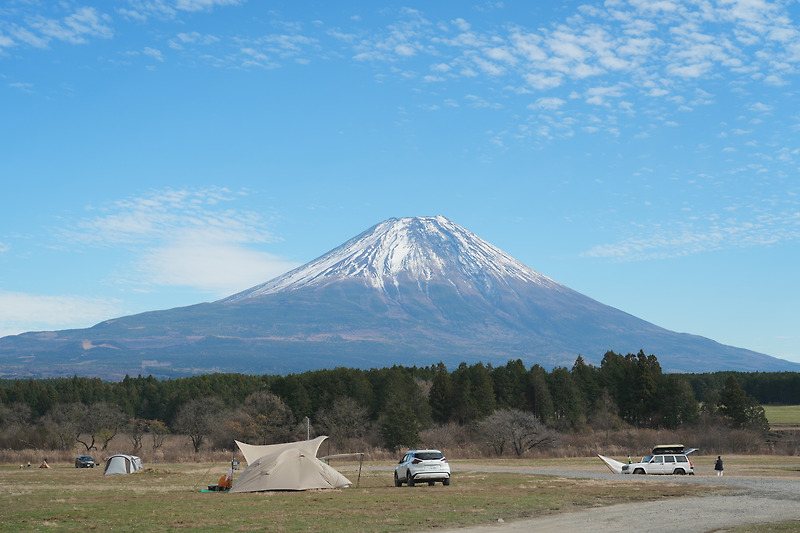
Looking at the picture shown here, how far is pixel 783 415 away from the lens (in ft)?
338

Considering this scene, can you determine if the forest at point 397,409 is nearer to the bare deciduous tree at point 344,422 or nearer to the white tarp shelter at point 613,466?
the bare deciduous tree at point 344,422

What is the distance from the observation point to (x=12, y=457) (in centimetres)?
6494

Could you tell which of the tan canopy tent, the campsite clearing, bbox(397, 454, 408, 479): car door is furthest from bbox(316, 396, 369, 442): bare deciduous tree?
the tan canopy tent

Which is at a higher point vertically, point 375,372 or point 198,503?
point 375,372

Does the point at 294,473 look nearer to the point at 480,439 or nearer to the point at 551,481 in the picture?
the point at 551,481

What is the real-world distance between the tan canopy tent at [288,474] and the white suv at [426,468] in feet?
8.48

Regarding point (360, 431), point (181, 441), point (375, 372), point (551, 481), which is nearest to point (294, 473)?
point (551, 481)

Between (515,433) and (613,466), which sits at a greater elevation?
(515,433)

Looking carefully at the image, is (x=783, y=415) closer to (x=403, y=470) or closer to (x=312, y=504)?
(x=403, y=470)

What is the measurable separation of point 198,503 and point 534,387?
70649 millimetres

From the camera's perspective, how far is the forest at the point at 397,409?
249 ft

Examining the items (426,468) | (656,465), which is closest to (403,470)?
(426,468)

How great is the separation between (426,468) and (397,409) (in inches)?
1487

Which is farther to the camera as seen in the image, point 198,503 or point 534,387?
point 534,387
